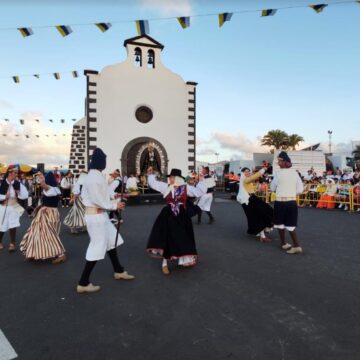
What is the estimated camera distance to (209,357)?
2748 millimetres

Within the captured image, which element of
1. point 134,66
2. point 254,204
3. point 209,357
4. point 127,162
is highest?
point 134,66

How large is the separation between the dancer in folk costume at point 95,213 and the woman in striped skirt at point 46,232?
178cm

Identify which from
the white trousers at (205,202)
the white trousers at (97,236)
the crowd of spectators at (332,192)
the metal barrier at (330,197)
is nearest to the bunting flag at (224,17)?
the white trousers at (205,202)

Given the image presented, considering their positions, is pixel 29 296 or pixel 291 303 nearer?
pixel 291 303

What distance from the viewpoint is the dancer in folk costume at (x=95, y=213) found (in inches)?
171

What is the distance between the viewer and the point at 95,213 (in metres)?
4.50

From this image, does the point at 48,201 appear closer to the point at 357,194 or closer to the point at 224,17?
the point at 224,17

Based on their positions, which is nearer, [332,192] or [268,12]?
[268,12]

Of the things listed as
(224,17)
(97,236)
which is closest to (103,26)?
(224,17)

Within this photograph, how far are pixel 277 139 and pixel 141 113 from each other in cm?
3121

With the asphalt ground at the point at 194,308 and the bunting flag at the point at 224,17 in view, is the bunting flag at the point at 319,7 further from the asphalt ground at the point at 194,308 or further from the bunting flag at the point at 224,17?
the asphalt ground at the point at 194,308

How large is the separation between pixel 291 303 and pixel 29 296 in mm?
3369

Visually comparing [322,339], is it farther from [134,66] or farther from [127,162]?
[134,66]

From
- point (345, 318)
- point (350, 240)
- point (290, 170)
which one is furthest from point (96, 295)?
point (350, 240)
